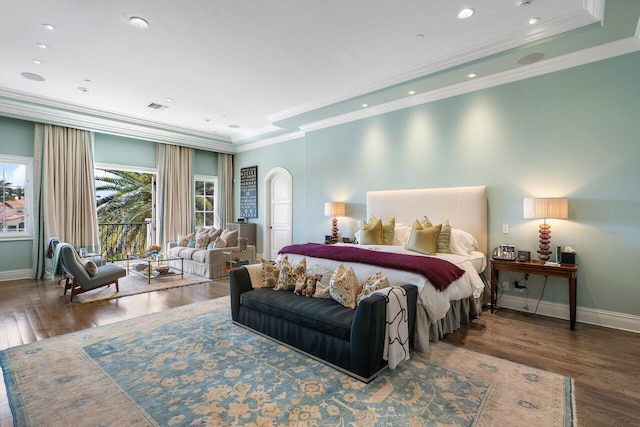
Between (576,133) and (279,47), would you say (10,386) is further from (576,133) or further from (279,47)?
(576,133)

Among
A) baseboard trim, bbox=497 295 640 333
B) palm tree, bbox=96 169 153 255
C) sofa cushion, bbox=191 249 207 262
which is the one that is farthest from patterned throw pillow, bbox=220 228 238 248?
baseboard trim, bbox=497 295 640 333

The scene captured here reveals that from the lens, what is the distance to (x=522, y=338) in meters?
3.08

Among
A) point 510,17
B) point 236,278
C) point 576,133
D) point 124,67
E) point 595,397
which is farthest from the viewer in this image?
point 124,67

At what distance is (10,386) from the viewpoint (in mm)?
2213

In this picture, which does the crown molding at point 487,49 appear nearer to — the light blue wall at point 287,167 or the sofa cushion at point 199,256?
the light blue wall at point 287,167

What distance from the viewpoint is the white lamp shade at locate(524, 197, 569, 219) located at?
3375mm

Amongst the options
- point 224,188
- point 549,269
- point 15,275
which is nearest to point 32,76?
point 15,275

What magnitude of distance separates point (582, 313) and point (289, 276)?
11.0 feet

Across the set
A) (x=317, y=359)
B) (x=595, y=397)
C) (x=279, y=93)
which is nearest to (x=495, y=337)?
(x=595, y=397)

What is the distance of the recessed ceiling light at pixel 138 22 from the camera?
10.00 ft

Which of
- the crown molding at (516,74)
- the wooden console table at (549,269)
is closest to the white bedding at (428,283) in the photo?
the wooden console table at (549,269)

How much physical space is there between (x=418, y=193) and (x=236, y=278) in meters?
2.99

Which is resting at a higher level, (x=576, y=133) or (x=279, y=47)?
(x=279, y=47)

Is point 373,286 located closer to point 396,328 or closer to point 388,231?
point 396,328
